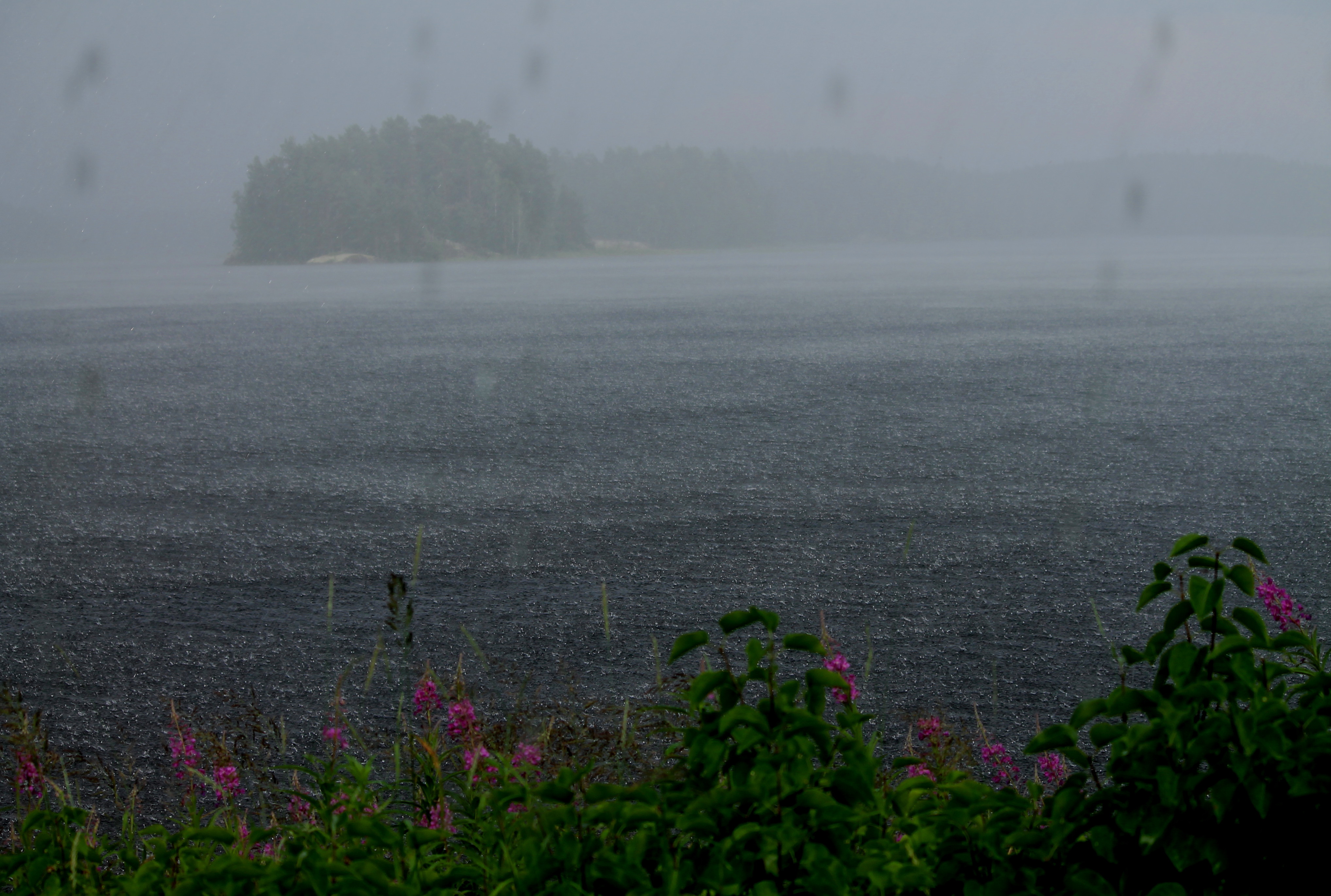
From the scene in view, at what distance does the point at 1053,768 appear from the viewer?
9.16 ft

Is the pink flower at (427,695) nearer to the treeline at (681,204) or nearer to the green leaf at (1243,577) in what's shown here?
the green leaf at (1243,577)

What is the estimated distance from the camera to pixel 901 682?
4066 millimetres

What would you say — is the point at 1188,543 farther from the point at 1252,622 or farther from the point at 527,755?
the point at 527,755

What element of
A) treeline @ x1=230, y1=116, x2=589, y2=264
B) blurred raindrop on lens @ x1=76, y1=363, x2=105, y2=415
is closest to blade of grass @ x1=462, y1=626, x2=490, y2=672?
blurred raindrop on lens @ x1=76, y1=363, x2=105, y2=415

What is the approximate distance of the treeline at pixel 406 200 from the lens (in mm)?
90062

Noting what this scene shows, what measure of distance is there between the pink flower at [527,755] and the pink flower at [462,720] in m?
0.08

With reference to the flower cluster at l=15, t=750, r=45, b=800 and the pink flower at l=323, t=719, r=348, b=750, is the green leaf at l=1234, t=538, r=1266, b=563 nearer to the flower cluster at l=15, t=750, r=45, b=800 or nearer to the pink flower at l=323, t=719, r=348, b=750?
the pink flower at l=323, t=719, r=348, b=750

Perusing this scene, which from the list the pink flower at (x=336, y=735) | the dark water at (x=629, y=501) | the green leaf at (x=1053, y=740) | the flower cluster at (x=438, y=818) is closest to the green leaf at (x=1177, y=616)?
the green leaf at (x=1053, y=740)

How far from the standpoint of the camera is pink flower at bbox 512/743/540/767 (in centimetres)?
250

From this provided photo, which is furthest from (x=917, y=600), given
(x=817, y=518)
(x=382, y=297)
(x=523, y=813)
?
(x=382, y=297)

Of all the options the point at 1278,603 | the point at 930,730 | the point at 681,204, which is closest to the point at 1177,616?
the point at 930,730

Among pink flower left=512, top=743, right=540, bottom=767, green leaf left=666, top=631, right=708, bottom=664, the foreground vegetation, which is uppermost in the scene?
green leaf left=666, top=631, right=708, bottom=664

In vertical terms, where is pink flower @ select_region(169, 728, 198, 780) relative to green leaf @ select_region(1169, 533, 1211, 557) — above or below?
below

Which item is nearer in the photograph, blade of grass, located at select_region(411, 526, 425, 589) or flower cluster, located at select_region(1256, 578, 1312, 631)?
flower cluster, located at select_region(1256, 578, 1312, 631)
